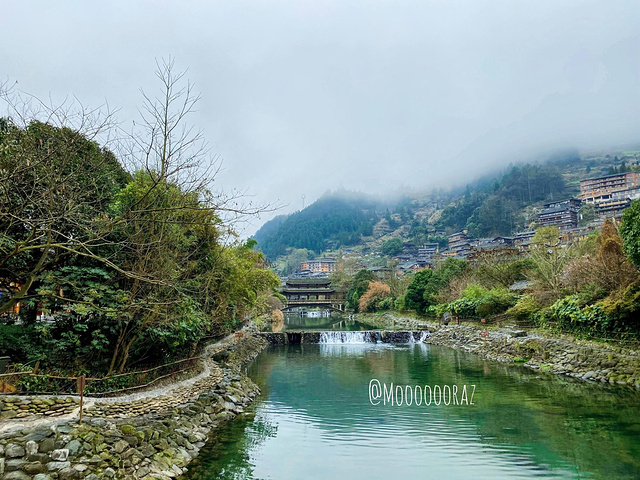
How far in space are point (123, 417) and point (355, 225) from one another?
153468mm

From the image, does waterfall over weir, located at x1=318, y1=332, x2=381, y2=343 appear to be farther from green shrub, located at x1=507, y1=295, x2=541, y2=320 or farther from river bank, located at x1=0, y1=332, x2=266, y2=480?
river bank, located at x1=0, y1=332, x2=266, y2=480

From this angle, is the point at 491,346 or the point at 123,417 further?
the point at 491,346

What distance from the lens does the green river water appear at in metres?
7.52

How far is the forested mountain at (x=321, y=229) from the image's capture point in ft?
495

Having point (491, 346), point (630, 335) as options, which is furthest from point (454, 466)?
point (491, 346)

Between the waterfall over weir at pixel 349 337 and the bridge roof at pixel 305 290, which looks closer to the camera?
the waterfall over weir at pixel 349 337

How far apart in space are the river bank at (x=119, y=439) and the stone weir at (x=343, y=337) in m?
17.3

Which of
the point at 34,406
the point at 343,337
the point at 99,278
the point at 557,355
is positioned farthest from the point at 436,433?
the point at 343,337

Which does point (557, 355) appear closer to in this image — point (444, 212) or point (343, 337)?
point (343, 337)

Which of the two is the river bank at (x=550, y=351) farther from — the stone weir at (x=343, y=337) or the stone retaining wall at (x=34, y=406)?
the stone retaining wall at (x=34, y=406)

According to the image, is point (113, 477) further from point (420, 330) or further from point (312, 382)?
point (420, 330)

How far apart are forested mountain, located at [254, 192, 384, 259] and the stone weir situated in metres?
119

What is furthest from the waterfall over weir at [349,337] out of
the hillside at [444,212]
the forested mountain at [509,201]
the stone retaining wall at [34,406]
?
the forested mountain at [509,201]

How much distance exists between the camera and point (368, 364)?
19.7m
